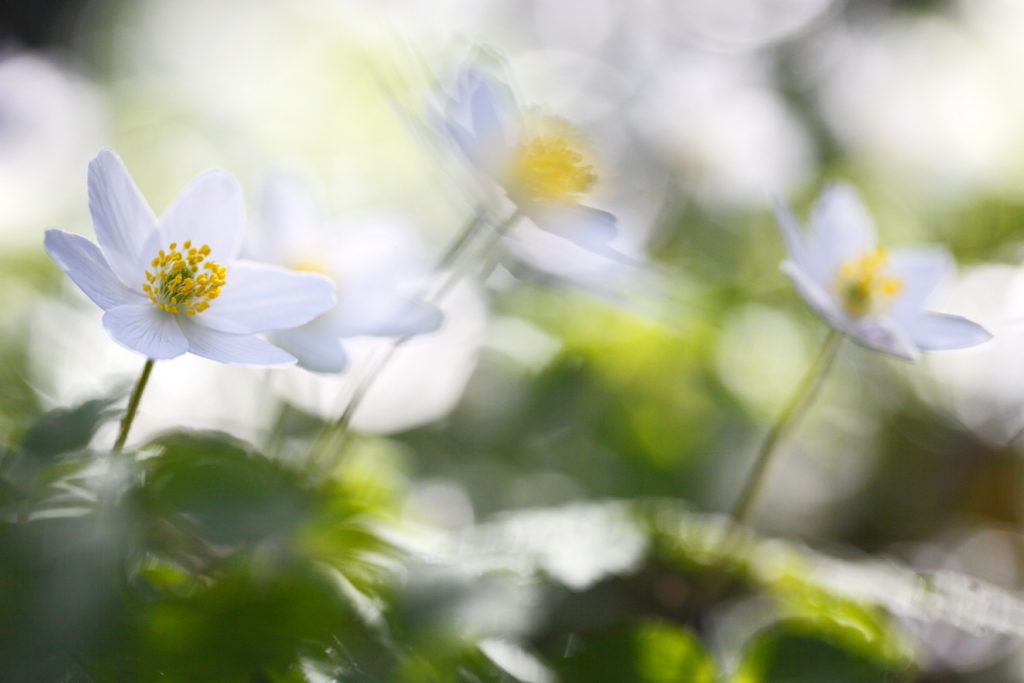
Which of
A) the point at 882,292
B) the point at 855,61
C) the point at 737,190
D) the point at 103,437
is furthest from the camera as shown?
the point at 855,61

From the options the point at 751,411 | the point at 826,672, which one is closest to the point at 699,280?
the point at 751,411

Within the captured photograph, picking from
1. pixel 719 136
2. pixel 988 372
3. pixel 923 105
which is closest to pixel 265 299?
pixel 988 372

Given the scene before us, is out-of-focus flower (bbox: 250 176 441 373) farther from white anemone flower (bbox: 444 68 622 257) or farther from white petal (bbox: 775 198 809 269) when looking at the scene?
white petal (bbox: 775 198 809 269)

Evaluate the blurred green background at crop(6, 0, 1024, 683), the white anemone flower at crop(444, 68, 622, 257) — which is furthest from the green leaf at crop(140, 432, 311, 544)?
the white anemone flower at crop(444, 68, 622, 257)

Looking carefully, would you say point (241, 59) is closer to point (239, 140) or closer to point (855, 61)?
point (239, 140)

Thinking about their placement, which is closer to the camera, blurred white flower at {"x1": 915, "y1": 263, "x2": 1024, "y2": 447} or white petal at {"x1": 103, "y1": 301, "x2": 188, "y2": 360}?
white petal at {"x1": 103, "y1": 301, "x2": 188, "y2": 360}

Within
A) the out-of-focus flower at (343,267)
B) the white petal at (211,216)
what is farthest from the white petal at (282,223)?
the white petal at (211,216)

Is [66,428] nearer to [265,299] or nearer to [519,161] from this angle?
[265,299]
